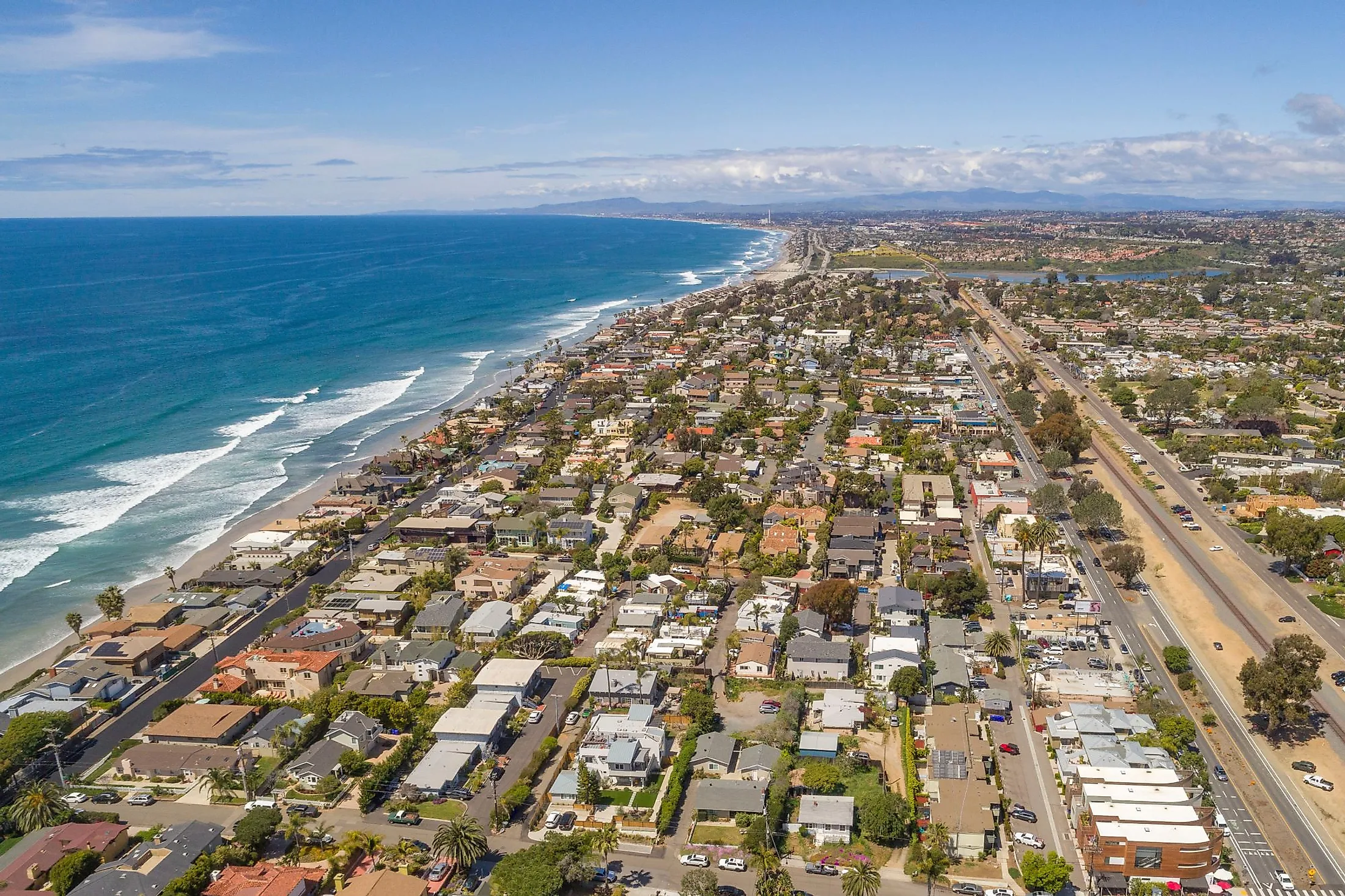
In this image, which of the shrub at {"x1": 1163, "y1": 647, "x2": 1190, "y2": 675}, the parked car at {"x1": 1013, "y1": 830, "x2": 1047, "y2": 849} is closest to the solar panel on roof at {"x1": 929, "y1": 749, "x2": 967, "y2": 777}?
the parked car at {"x1": 1013, "y1": 830, "x2": 1047, "y2": 849}

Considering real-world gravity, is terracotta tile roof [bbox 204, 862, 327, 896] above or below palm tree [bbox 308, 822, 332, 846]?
above

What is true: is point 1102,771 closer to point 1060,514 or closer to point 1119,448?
point 1060,514

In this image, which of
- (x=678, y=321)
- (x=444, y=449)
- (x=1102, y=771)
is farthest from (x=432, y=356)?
(x=1102, y=771)

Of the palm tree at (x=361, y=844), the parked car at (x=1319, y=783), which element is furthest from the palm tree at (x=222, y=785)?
the parked car at (x=1319, y=783)

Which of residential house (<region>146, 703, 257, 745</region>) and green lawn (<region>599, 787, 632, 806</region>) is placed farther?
residential house (<region>146, 703, 257, 745</region>)

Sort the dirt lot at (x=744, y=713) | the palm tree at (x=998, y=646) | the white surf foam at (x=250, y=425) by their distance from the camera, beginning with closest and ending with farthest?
1. the dirt lot at (x=744, y=713)
2. the palm tree at (x=998, y=646)
3. the white surf foam at (x=250, y=425)

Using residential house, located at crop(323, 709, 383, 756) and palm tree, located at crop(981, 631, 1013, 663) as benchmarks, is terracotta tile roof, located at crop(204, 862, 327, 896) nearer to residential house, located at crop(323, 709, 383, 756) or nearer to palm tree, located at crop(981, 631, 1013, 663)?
residential house, located at crop(323, 709, 383, 756)

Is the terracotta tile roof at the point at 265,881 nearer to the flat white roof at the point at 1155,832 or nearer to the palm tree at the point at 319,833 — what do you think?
the palm tree at the point at 319,833
